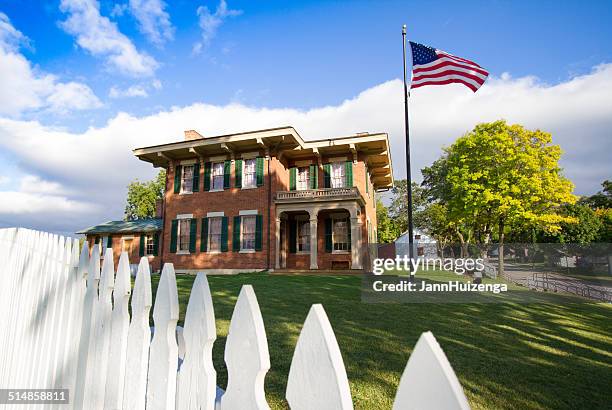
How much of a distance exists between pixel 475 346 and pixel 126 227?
75.3ft

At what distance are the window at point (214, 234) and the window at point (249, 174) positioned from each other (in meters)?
2.53

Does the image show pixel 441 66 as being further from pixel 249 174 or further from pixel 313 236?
pixel 249 174

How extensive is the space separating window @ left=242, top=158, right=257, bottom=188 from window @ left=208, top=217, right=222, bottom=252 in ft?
8.32

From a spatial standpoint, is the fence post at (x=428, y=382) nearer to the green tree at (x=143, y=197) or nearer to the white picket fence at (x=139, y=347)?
the white picket fence at (x=139, y=347)

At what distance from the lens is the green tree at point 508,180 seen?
19.8 metres

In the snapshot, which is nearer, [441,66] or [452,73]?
[452,73]

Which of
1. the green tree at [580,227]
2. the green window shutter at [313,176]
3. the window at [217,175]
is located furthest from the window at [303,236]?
the green tree at [580,227]

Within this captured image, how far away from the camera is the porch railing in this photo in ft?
56.5

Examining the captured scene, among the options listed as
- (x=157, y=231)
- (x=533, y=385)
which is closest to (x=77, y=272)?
(x=533, y=385)

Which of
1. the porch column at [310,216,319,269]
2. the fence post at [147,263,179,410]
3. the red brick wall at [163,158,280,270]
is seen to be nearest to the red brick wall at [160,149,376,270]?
the red brick wall at [163,158,280,270]

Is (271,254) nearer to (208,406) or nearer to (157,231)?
(157,231)

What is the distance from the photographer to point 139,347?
1.65m

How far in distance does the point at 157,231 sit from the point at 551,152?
81.7 feet

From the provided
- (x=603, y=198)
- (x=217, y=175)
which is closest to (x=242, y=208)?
(x=217, y=175)
